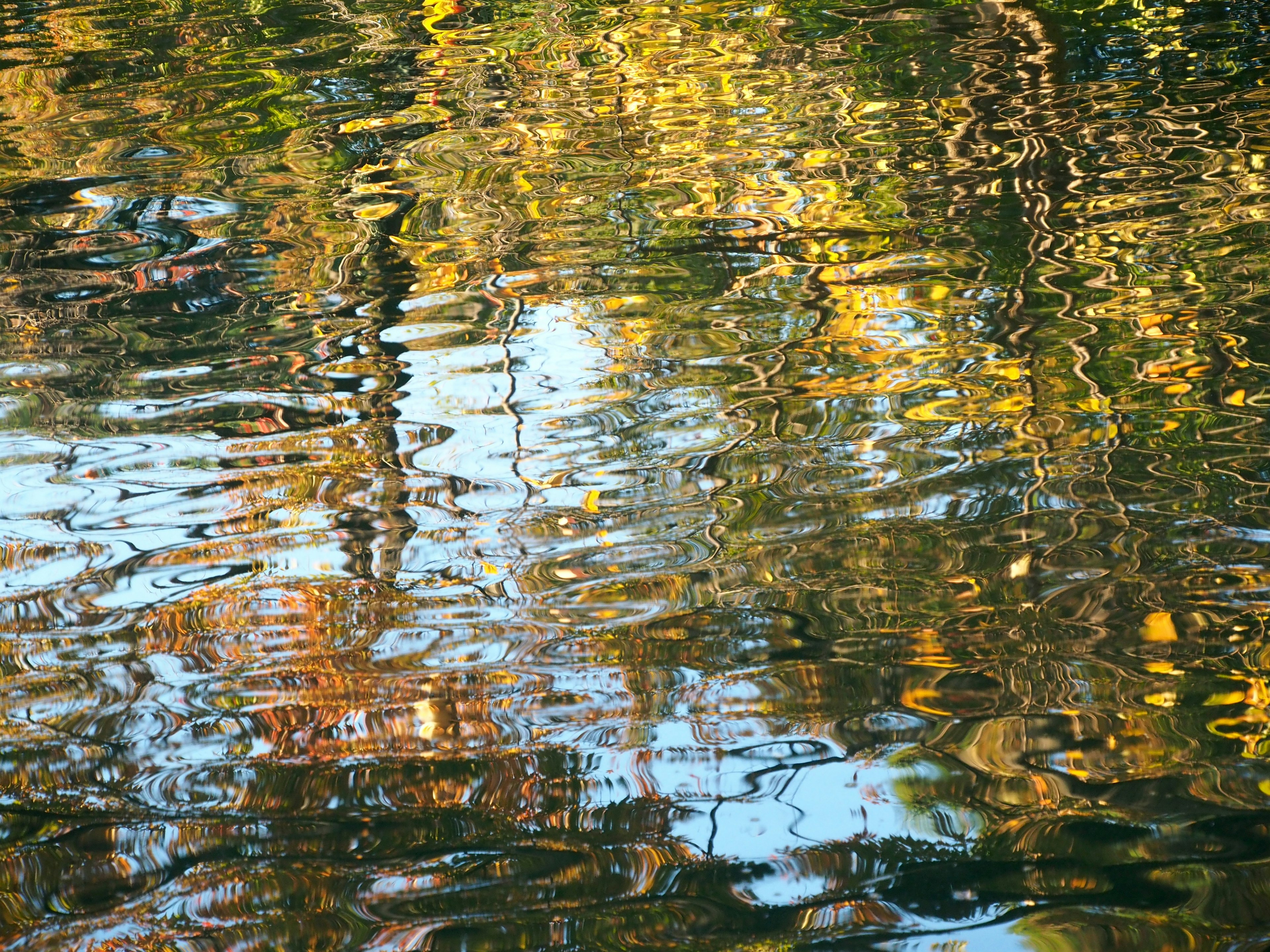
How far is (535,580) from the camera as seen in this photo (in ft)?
8.44

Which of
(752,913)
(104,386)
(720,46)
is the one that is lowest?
(752,913)

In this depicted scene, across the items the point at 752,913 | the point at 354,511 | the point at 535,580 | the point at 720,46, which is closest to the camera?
the point at 752,913

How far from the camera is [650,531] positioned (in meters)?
2.71

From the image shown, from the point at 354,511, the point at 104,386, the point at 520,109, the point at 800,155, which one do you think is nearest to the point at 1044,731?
the point at 354,511

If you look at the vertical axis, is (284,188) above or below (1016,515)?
above

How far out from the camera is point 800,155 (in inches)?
193

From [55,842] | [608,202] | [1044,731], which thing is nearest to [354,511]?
[55,842]

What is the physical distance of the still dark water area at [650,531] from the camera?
187 centimetres

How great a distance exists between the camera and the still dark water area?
187cm

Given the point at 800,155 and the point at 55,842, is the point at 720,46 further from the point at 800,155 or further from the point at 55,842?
the point at 55,842

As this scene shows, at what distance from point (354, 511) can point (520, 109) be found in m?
3.57

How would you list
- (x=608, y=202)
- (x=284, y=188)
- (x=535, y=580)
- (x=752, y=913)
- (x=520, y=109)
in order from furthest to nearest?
(x=520, y=109) → (x=284, y=188) → (x=608, y=202) → (x=535, y=580) → (x=752, y=913)

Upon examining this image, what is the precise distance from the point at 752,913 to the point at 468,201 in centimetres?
363

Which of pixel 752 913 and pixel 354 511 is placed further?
pixel 354 511
